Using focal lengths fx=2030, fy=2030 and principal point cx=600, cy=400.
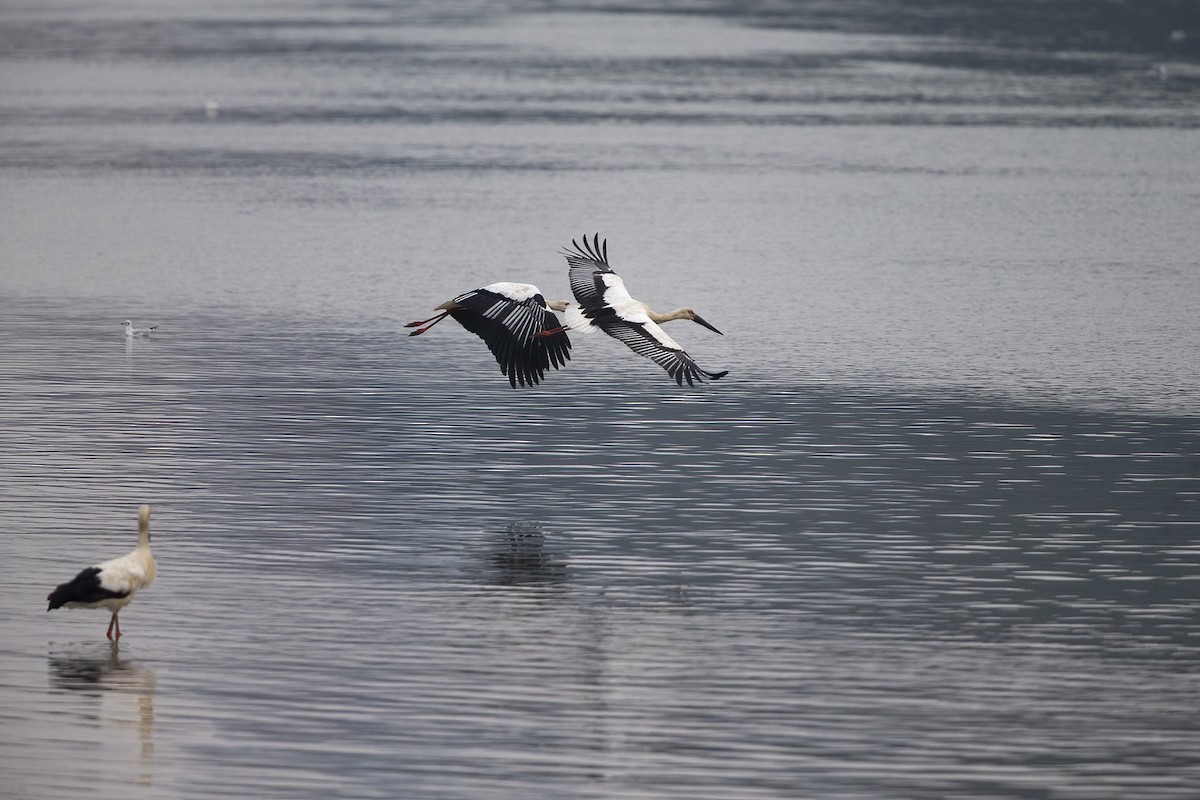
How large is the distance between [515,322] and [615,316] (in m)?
1.23

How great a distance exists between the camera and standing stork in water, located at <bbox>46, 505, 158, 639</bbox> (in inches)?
594

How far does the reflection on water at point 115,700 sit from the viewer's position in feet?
43.9

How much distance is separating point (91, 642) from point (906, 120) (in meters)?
53.7

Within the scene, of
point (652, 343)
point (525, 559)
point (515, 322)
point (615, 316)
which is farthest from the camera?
point (515, 322)

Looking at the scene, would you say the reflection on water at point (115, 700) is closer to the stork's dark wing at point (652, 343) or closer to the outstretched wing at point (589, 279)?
the stork's dark wing at point (652, 343)

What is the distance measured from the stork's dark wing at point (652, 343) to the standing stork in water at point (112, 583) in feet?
18.9

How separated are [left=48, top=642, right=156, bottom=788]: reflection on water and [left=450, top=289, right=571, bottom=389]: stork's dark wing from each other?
6.84 meters

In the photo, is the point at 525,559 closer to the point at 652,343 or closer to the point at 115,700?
the point at 652,343

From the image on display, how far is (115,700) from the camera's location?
1440cm

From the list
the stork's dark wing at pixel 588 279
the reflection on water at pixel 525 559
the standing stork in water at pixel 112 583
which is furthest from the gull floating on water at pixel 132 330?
the standing stork in water at pixel 112 583

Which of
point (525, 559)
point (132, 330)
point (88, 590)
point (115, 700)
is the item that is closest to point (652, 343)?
point (525, 559)

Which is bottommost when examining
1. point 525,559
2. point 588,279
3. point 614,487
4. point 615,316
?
point 525,559

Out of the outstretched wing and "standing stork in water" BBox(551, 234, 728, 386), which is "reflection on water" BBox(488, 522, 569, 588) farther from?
the outstretched wing

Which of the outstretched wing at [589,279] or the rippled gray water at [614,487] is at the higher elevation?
the outstretched wing at [589,279]
